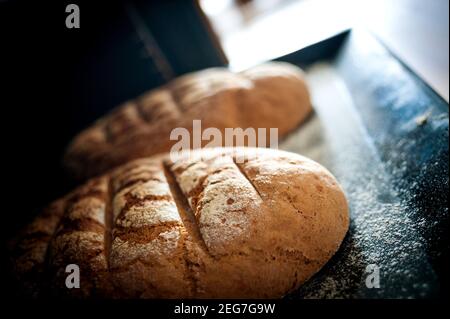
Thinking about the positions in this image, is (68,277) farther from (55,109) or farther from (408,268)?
(55,109)

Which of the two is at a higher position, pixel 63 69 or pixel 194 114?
pixel 63 69

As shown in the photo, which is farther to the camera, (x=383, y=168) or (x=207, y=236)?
(x=383, y=168)

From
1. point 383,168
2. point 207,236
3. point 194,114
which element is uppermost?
point 194,114

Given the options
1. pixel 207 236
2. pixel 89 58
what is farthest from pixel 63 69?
pixel 207 236

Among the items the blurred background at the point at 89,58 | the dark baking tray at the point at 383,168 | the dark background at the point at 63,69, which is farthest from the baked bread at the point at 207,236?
the dark background at the point at 63,69

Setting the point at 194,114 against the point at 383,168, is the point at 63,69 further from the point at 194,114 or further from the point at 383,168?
the point at 383,168

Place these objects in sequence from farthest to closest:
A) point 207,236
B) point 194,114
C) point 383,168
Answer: point 194,114
point 383,168
point 207,236
